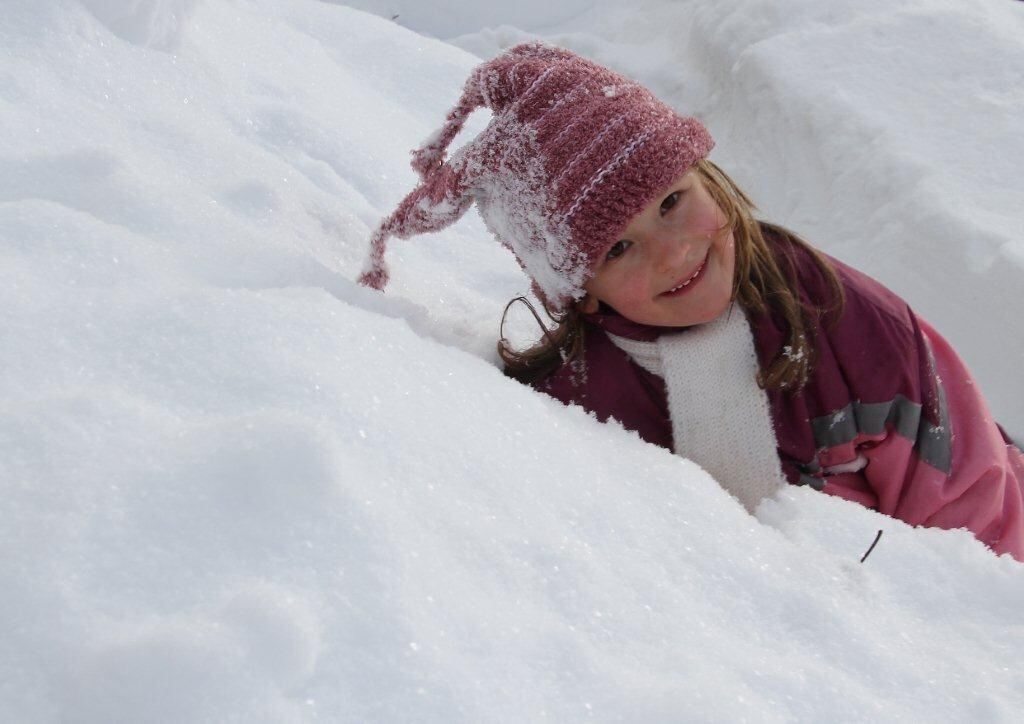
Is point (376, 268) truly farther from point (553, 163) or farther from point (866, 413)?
point (866, 413)

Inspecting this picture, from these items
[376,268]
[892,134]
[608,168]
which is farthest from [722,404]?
[892,134]

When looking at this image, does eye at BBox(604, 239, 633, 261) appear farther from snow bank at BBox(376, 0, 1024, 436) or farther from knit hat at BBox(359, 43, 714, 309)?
snow bank at BBox(376, 0, 1024, 436)

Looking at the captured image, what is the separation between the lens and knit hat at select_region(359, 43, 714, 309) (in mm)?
1259

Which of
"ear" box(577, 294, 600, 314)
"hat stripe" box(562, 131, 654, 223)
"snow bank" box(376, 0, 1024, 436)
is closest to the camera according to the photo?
"hat stripe" box(562, 131, 654, 223)

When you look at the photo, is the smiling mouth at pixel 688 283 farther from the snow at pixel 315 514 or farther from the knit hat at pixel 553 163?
the snow at pixel 315 514

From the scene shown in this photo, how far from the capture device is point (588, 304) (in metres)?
1.49

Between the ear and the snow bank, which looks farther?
the snow bank

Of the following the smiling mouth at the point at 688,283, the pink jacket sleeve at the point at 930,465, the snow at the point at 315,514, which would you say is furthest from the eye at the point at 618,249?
the pink jacket sleeve at the point at 930,465

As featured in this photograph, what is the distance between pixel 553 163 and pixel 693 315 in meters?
0.32

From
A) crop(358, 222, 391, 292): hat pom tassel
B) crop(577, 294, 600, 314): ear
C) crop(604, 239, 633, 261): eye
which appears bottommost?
crop(358, 222, 391, 292): hat pom tassel

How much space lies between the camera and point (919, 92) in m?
2.38

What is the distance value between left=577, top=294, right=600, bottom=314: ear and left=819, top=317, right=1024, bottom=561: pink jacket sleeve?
42cm

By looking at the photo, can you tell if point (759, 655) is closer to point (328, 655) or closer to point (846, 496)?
point (328, 655)

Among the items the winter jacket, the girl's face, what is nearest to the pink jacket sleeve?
the winter jacket
